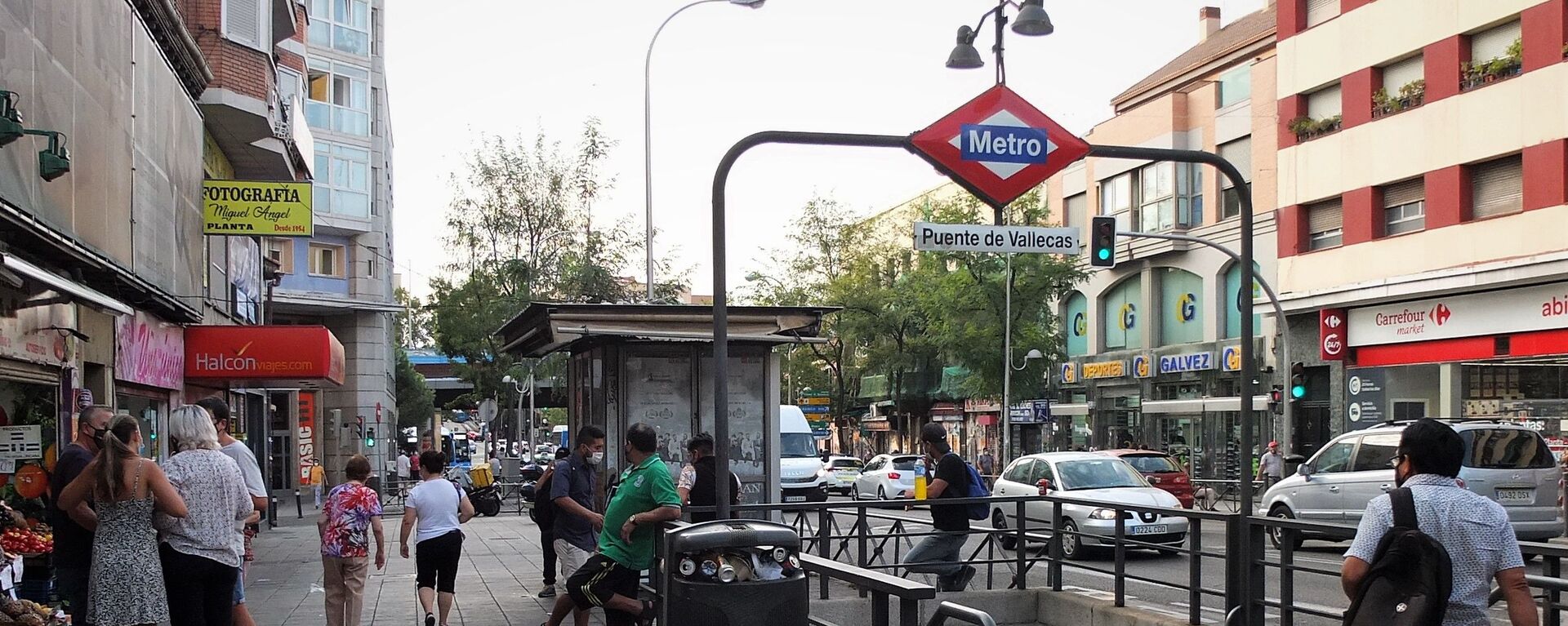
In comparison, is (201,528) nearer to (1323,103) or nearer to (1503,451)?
(1503,451)

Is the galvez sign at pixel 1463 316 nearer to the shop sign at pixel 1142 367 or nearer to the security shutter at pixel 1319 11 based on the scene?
the security shutter at pixel 1319 11

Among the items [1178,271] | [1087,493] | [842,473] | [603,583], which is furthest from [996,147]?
[1178,271]

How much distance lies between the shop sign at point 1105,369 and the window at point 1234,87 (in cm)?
921

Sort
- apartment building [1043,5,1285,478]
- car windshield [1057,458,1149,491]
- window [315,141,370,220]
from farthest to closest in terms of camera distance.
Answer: window [315,141,370,220], apartment building [1043,5,1285,478], car windshield [1057,458,1149,491]

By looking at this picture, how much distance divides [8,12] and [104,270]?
3.58 metres

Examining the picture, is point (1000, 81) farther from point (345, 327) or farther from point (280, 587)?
point (345, 327)

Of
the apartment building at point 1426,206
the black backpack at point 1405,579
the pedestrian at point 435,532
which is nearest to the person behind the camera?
the black backpack at point 1405,579

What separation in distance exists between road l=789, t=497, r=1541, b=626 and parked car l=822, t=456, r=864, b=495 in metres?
23.2

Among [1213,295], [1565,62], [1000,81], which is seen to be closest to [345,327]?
[1213,295]

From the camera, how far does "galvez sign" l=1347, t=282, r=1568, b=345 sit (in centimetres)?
2641

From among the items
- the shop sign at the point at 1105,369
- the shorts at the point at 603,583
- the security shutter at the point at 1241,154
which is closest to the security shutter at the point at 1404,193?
the security shutter at the point at 1241,154

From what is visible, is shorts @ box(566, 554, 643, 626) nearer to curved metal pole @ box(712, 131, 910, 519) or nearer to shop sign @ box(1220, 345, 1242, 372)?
curved metal pole @ box(712, 131, 910, 519)

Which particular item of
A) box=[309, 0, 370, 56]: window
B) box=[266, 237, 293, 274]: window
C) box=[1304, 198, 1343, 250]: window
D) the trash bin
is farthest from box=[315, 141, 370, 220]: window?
the trash bin

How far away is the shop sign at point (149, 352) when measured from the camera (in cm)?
1634
